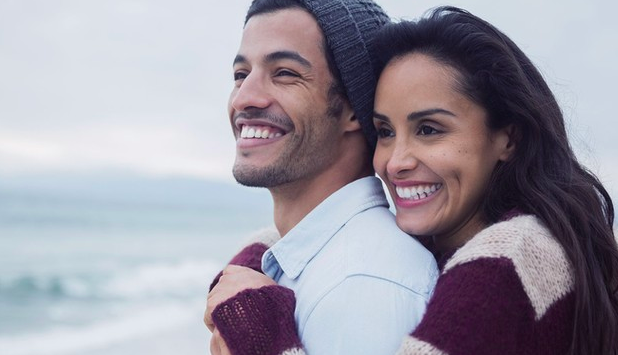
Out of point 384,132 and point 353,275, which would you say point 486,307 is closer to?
point 353,275

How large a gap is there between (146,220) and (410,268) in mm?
31593

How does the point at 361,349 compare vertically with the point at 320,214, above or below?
below

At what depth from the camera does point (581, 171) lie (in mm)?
2441

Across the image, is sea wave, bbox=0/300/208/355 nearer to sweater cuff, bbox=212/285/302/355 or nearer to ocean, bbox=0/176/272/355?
ocean, bbox=0/176/272/355

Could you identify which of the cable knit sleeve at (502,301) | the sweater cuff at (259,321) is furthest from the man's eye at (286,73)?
the cable knit sleeve at (502,301)

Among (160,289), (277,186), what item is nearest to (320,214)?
(277,186)

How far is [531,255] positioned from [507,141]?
1.85 ft

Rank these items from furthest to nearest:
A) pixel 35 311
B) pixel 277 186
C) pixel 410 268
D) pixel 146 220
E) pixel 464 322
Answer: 1. pixel 146 220
2. pixel 35 311
3. pixel 277 186
4. pixel 410 268
5. pixel 464 322

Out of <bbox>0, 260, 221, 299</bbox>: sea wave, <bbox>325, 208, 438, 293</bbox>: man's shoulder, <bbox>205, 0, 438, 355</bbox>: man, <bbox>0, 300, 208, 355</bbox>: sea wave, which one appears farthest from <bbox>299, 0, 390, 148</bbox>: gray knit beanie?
<bbox>0, 260, 221, 299</bbox>: sea wave

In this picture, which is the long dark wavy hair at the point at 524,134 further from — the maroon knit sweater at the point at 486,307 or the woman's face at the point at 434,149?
the maroon knit sweater at the point at 486,307

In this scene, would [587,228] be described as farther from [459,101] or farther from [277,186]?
[277,186]

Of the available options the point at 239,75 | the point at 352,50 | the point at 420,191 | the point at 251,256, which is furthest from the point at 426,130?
the point at 251,256

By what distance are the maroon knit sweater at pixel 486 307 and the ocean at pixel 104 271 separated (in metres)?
1.18

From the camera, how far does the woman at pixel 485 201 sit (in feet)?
6.09
